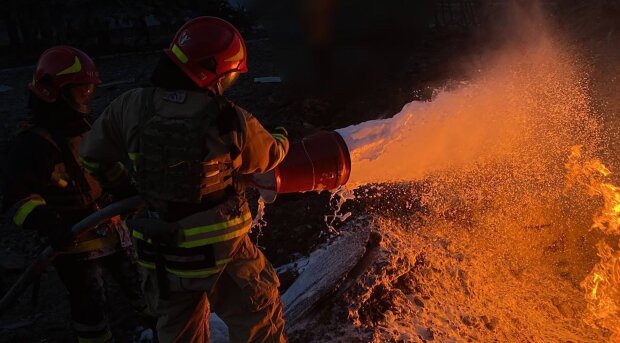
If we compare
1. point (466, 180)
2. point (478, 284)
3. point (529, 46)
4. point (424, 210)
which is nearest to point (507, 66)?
point (529, 46)

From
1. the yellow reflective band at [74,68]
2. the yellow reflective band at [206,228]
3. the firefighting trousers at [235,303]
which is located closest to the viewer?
the yellow reflective band at [206,228]

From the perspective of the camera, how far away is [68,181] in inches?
116

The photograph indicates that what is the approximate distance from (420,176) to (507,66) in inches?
169

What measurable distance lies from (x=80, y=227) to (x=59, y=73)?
3.25 ft

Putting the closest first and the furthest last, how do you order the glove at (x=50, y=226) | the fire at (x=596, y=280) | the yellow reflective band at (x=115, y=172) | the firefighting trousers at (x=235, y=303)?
the firefighting trousers at (x=235, y=303), the yellow reflective band at (x=115, y=172), the glove at (x=50, y=226), the fire at (x=596, y=280)

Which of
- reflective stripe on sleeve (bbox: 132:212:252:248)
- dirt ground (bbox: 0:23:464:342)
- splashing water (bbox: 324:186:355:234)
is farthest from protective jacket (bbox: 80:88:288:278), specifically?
splashing water (bbox: 324:186:355:234)

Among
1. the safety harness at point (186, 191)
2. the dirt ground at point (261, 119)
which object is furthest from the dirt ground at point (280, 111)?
the safety harness at point (186, 191)

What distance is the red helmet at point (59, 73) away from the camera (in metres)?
2.96

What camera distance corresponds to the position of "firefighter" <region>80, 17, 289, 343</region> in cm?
209

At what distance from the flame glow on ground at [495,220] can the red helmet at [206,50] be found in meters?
0.93

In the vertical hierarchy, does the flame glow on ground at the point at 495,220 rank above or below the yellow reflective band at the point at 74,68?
below

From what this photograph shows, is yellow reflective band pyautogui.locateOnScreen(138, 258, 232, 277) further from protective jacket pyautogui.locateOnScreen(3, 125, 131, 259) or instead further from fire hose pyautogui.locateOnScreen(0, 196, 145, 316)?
protective jacket pyautogui.locateOnScreen(3, 125, 131, 259)

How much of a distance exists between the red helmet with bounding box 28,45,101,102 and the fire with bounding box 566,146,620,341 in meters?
3.77

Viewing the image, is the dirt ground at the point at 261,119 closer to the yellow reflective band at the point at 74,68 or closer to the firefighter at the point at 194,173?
the yellow reflective band at the point at 74,68
